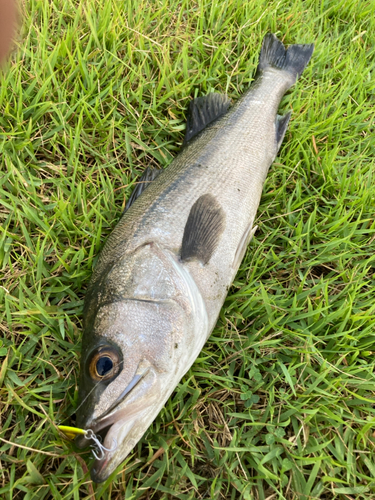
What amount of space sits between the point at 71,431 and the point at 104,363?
349mm

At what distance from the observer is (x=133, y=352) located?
1.64m

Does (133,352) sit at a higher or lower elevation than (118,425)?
higher

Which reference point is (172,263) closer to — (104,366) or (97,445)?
(104,366)

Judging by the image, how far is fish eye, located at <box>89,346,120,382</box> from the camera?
63.7 inches

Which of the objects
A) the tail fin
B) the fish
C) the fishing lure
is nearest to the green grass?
the tail fin

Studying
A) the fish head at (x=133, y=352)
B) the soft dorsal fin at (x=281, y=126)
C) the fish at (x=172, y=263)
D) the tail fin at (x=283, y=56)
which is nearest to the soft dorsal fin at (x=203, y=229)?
the fish at (x=172, y=263)

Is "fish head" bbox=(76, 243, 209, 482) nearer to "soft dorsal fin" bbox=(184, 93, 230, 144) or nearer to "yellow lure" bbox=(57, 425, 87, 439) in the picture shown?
"yellow lure" bbox=(57, 425, 87, 439)

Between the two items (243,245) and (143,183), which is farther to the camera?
(143,183)

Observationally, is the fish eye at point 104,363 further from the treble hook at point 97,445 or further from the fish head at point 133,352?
the treble hook at point 97,445

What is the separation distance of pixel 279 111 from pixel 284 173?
28.7 inches

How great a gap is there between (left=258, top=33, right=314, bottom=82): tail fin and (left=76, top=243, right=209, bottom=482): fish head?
87.9 inches

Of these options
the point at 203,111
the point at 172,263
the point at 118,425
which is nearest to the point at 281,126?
the point at 203,111

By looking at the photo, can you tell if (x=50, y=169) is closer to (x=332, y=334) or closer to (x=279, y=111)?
(x=279, y=111)

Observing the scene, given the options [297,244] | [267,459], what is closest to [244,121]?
[297,244]
